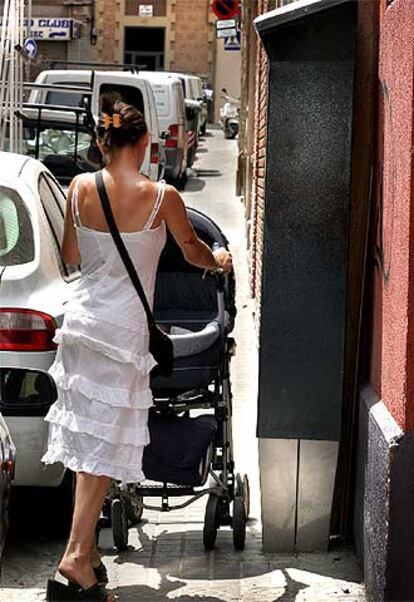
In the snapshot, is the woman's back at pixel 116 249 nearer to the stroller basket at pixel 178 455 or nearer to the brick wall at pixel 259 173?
the stroller basket at pixel 178 455

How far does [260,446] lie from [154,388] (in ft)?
1.66

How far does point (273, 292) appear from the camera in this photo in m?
5.70

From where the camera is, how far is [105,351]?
507cm

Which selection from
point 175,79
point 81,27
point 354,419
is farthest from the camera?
point 81,27

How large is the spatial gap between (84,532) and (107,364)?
2.09 ft

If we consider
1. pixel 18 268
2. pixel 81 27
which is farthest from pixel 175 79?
pixel 81 27

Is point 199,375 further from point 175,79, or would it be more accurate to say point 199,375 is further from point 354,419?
point 175,79

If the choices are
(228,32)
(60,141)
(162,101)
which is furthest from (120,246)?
(228,32)

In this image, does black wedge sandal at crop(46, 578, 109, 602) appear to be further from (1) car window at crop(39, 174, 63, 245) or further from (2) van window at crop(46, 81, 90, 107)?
(2) van window at crop(46, 81, 90, 107)

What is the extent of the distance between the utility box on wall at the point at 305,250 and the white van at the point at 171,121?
17599 mm

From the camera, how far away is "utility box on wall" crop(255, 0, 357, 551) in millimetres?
5656

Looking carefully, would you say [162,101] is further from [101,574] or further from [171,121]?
[101,574]

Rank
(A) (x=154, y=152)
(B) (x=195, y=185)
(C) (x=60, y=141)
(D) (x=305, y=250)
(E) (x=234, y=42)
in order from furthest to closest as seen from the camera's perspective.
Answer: (E) (x=234, y=42) < (B) (x=195, y=185) < (A) (x=154, y=152) < (C) (x=60, y=141) < (D) (x=305, y=250)

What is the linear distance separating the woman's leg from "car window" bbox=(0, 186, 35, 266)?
1.41m
